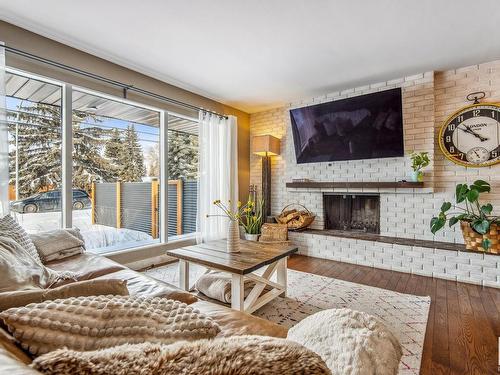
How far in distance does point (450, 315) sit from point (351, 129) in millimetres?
2491

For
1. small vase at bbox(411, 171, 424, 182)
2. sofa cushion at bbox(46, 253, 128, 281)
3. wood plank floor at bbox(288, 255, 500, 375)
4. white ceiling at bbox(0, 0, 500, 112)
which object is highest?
white ceiling at bbox(0, 0, 500, 112)

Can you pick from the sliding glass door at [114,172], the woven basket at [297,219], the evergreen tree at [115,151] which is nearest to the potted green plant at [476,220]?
the woven basket at [297,219]

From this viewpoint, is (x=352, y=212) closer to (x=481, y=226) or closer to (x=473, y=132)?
(x=481, y=226)

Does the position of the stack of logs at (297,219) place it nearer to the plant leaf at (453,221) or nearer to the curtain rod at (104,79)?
the plant leaf at (453,221)

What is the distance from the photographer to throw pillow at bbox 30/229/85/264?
205cm

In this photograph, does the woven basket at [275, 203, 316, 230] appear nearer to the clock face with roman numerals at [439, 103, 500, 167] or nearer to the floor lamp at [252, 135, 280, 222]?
the floor lamp at [252, 135, 280, 222]

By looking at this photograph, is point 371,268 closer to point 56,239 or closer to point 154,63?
point 56,239

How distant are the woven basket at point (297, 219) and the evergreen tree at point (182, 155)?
1.57m

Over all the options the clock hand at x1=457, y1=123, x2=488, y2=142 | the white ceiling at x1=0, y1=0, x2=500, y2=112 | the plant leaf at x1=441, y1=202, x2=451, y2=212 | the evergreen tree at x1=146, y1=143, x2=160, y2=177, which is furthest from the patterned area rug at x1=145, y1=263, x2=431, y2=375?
the white ceiling at x1=0, y1=0, x2=500, y2=112

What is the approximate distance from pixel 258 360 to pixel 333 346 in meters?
0.33

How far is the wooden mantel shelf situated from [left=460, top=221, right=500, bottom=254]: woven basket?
25.9 inches

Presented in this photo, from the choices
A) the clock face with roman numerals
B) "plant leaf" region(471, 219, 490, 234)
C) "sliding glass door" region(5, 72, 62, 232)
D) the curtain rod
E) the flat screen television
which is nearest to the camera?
the curtain rod

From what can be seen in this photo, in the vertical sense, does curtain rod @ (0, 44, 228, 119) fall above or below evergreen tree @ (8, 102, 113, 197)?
above

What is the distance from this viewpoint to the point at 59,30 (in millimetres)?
2432
